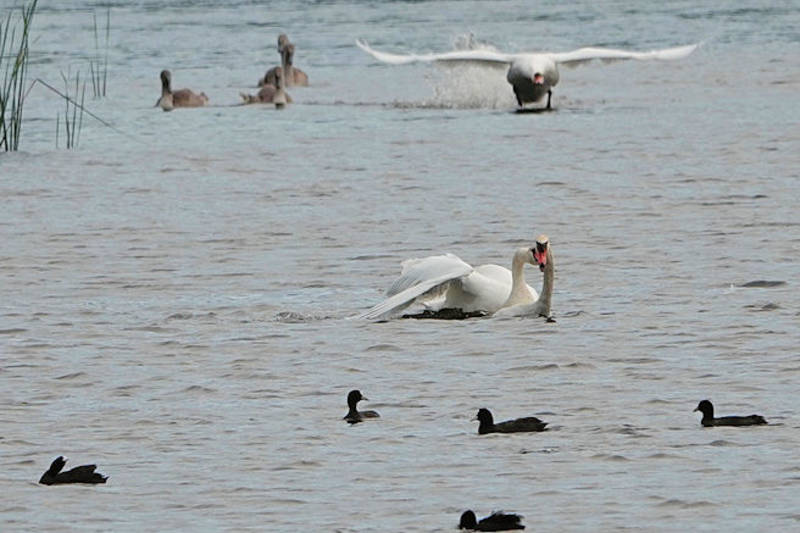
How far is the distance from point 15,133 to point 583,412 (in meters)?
15.2

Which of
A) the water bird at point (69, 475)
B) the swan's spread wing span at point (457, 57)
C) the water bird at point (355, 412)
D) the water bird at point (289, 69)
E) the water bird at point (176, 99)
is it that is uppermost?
the swan's spread wing span at point (457, 57)

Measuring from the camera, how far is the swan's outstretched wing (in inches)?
568

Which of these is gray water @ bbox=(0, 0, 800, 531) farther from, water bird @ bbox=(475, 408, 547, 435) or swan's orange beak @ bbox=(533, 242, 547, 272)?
swan's orange beak @ bbox=(533, 242, 547, 272)

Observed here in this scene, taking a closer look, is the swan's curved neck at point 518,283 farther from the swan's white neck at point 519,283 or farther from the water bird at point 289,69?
the water bird at point 289,69

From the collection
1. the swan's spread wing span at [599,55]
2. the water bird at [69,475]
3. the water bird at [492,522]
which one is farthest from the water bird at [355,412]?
the swan's spread wing span at [599,55]

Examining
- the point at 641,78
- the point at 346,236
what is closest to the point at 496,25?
the point at 641,78

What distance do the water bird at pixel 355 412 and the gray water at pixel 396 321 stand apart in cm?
15

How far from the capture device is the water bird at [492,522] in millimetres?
8781

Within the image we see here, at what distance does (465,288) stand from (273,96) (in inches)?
671

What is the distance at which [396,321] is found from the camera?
15.0 m

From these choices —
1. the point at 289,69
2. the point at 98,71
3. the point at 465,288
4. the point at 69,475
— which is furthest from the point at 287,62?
the point at 69,475

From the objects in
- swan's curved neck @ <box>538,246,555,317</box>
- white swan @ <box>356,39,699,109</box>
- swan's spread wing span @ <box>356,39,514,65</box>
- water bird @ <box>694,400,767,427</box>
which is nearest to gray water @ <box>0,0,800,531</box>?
water bird @ <box>694,400,767,427</box>

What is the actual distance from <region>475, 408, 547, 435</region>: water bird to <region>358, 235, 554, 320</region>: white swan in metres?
3.47

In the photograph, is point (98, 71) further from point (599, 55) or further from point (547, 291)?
point (547, 291)
